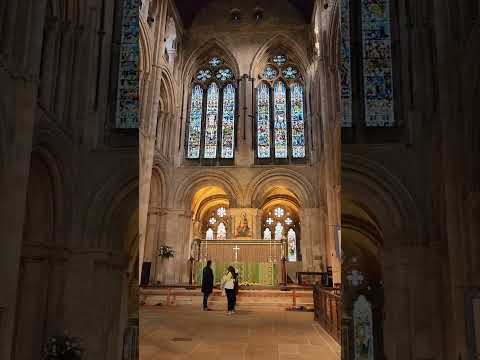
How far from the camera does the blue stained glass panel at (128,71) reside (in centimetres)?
687

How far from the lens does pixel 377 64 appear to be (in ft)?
23.8

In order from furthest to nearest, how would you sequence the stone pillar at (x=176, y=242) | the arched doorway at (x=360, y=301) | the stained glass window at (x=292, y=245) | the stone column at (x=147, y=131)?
the stained glass window at (x=292, y=245) → the stone pillar at (x=176, y=242) → the stone column at (x=147, y=131) → the arched doorway at (x=360, y=301)

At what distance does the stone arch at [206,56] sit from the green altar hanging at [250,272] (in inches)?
332

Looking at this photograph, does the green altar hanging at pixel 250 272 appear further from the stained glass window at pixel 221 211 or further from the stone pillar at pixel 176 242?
the stained glass window at pixel 221 211

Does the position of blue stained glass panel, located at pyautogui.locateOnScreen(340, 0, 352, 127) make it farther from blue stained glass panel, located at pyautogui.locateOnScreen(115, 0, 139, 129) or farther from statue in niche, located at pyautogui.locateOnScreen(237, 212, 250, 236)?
statue in niche, located at pyautogui.locateOnScreen(237, 212, 250, 236)

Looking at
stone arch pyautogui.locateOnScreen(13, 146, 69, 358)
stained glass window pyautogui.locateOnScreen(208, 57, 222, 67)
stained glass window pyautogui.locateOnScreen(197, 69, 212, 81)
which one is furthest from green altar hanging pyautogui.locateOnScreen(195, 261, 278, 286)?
stone arch pyautogui.locateOnScreen(13, 146, 69, 358)

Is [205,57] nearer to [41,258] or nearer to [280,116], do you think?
[280,116]

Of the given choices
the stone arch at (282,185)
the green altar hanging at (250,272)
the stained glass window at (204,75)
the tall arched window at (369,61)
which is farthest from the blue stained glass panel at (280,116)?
the tall arched window at (369,61)

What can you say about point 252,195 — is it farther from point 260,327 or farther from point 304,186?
point 260,327

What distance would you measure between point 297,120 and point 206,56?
612cm

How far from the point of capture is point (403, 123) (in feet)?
23.3

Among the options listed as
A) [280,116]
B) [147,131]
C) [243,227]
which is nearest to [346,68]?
[147,131]

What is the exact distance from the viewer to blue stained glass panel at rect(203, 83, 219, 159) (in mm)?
10868

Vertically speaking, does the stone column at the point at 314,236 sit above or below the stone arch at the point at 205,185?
below
